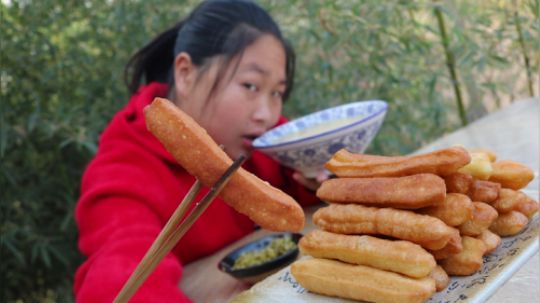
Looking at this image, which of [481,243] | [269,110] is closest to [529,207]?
[481,243]

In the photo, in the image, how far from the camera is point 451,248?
639 mm

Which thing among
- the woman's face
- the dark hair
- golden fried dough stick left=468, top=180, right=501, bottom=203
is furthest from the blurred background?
golden fried dough stick left=468, top=180, right=501, bottom=203

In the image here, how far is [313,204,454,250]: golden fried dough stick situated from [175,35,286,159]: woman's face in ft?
1.35

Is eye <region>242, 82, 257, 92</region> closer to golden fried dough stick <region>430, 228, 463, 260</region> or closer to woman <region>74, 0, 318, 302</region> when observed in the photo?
woman <region>74, 0, 318, 302</region>

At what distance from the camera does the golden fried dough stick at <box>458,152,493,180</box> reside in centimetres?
73

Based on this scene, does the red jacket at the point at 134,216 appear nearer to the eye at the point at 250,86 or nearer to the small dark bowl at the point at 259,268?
the small dark bowl at the point at 259,268

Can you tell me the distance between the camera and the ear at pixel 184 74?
1169mm

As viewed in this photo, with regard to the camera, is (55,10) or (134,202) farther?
(55,10)

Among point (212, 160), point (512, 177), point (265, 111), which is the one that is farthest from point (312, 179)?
point (212, 160)

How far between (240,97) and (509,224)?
54 cm

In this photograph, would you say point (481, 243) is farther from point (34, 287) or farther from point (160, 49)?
point (34, 287)

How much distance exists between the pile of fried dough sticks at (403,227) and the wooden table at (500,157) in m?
0.06

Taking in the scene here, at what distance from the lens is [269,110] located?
113 centimetres

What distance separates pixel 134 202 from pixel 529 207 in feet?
1.96
